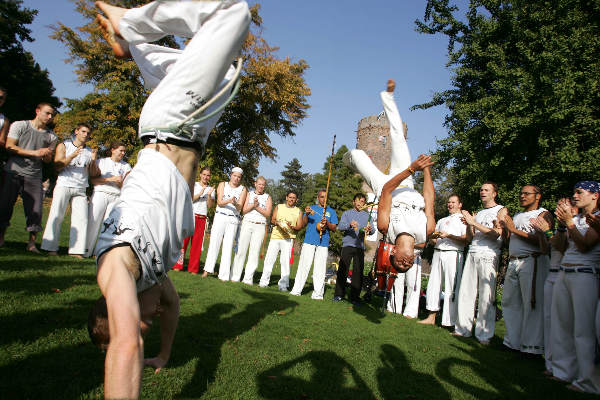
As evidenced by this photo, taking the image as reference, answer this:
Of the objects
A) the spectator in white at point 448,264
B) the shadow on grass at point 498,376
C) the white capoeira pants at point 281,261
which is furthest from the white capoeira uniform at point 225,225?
the shadow on grass at point 498,376

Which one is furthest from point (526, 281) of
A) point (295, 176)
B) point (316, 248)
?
point (295, 176)

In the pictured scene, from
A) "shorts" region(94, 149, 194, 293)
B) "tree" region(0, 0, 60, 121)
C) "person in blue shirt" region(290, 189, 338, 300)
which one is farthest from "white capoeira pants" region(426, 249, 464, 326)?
"tree" region(0, 0, 60, 121)

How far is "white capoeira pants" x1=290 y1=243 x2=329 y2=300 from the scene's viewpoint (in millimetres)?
8742

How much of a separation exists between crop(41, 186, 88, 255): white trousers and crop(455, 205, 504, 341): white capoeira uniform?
25.8 feet

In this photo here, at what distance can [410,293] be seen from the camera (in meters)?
8.51

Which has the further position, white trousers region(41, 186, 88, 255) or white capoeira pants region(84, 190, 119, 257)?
white capoeira pants region(84, 190, 119, 257)

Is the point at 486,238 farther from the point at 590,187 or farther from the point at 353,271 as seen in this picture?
the point at 353,271

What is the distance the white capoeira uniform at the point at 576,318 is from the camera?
454 cm

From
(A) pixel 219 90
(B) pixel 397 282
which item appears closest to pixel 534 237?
(B) pixel 397 282

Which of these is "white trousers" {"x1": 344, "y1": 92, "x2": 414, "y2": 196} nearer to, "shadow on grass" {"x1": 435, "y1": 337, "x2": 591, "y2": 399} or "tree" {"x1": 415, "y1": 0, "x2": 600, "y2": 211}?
"shadow on grass" {"x1": 435, "y1": 337, "x2": 591, "y2": 399}

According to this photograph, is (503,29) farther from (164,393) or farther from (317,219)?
(164,393)

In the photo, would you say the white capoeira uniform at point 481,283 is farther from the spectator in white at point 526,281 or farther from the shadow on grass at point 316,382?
the shadow on grass at point 316,382

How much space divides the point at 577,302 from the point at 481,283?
2.08 metres

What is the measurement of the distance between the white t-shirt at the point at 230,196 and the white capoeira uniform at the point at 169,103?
678cm
